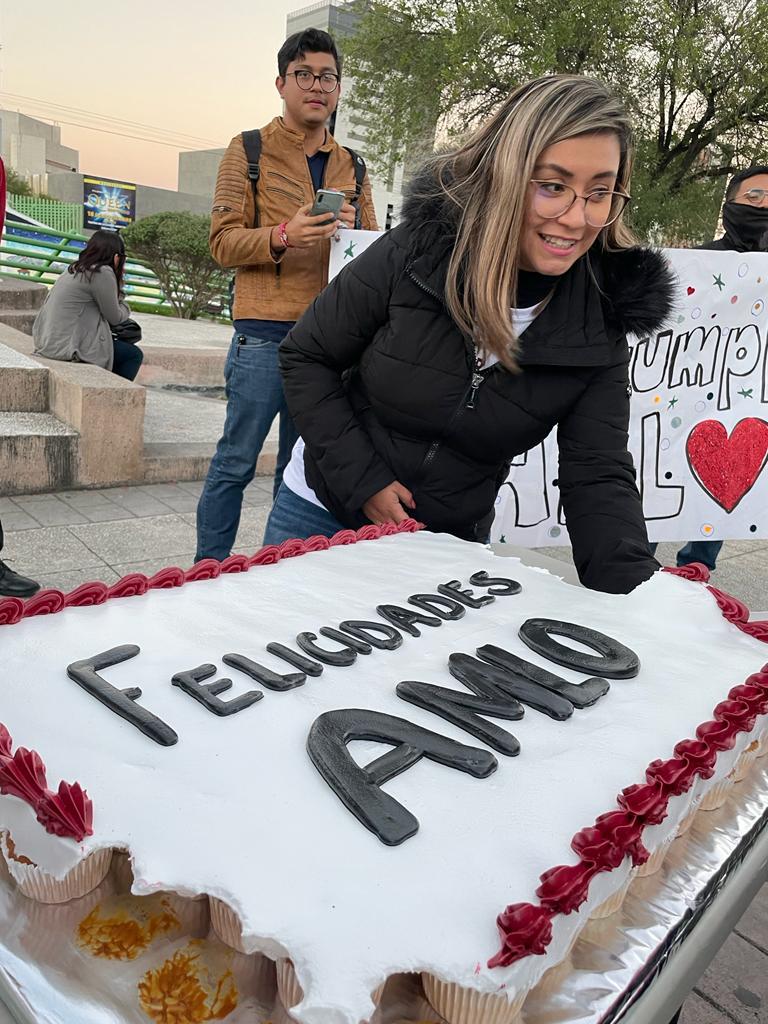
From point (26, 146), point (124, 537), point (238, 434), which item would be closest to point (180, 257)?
point (124, 537)

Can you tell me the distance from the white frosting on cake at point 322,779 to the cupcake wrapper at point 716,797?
0.11 feet

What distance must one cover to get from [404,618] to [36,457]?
4234 mm

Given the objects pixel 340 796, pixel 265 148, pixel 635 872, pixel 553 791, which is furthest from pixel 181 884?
pixel 265 148

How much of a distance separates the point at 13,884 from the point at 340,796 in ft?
1.20

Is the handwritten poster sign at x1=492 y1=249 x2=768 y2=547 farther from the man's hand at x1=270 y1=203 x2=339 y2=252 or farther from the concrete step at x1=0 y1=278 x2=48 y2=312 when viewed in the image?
the concrete step at x1=0 y1=278 x2=48 y2=312

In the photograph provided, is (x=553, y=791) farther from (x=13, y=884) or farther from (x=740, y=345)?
(x=740, y=345)

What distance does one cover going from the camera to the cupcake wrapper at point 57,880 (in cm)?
88

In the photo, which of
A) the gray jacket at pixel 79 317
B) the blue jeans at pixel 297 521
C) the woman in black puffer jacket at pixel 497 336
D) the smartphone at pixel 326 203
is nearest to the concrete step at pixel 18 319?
the gray jacket at pixel 79 317

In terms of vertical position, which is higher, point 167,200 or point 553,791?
point 167,200

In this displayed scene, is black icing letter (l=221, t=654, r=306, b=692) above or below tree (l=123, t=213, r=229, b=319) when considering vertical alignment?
below

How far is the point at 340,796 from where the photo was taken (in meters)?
0.93

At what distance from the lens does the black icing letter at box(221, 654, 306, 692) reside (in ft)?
3.69

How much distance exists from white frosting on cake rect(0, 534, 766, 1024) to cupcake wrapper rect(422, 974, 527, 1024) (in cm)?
3

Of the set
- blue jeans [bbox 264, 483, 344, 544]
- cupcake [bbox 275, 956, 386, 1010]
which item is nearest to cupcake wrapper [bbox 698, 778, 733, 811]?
cupcake [bbox 275, 956, 386, 1010]
